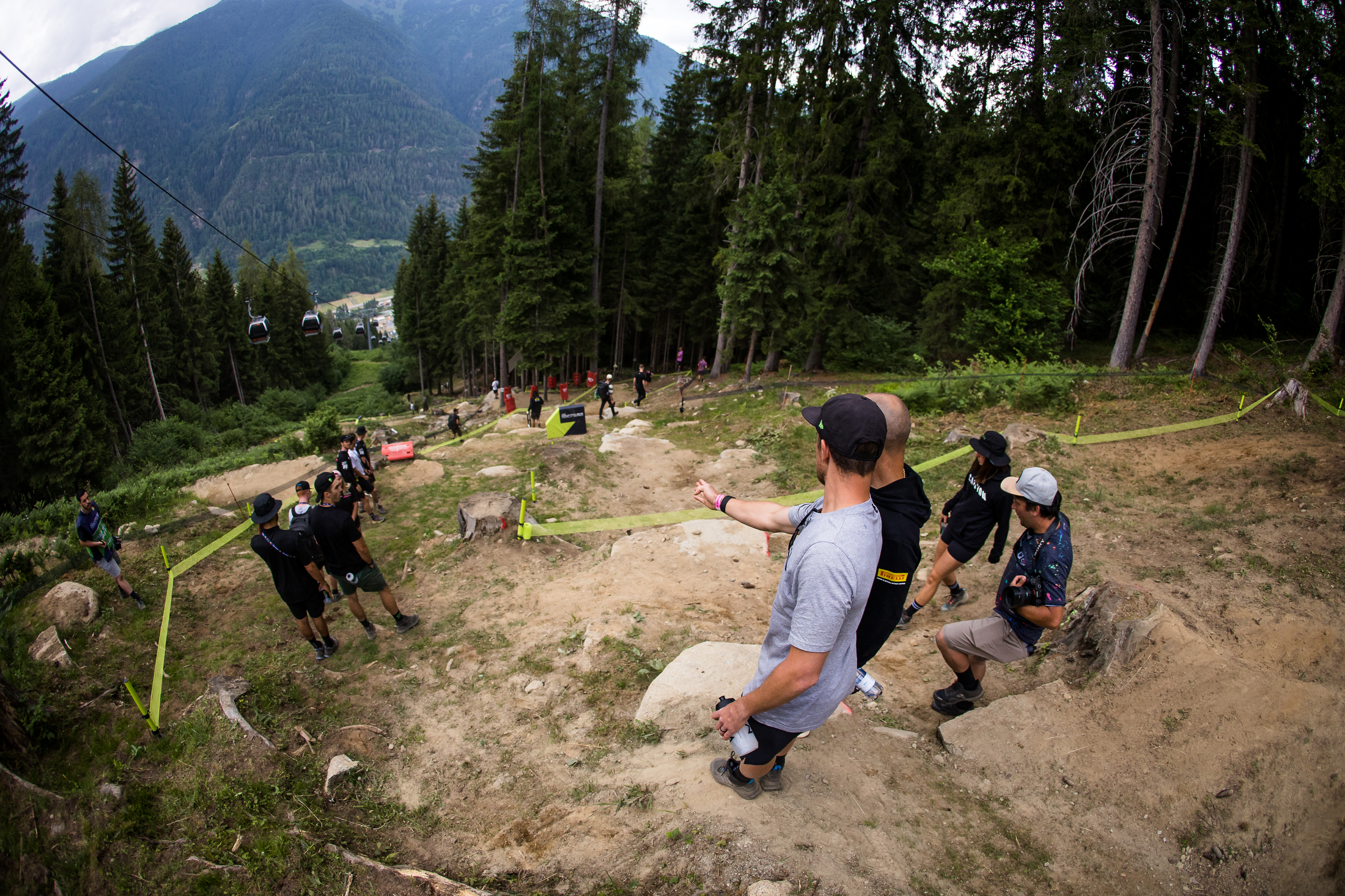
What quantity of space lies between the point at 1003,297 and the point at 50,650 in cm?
2207

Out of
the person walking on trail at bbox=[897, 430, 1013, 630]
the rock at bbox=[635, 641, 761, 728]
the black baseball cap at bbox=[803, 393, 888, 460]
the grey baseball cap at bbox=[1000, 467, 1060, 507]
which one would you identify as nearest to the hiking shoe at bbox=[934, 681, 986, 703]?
the person walking on trail at bbox=[897, 430, 1013, 630]

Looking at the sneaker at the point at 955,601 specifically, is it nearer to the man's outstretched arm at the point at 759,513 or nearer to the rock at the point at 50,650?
the man's outstretched arm at the point at 759,513

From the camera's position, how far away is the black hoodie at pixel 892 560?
2.72 metres

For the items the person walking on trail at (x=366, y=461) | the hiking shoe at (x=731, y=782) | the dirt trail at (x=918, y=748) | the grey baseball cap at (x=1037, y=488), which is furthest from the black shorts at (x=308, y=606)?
the grey baseball cap at (x=1037, y=488)

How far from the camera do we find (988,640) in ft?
13.9

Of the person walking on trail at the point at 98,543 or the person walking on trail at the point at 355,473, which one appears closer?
the person walking on trail at the point at 98,543

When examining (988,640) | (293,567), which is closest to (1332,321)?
(988,640)

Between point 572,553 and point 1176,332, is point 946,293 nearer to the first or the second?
point 1176,332

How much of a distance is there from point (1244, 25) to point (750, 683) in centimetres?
1995

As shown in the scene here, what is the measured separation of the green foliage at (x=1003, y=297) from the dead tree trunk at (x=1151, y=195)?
161 centimetres

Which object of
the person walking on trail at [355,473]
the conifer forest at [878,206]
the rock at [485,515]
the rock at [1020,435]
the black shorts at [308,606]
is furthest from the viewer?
the conifer forest at [878,206]

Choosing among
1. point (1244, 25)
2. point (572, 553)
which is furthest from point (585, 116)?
point (572, 553)

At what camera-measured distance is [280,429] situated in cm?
3269

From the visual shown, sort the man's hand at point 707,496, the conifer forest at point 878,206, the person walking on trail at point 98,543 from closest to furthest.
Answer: the man's hand at point 707,496 < the person walking on trail at point 98,543 < the conifer forest at point 878,206
